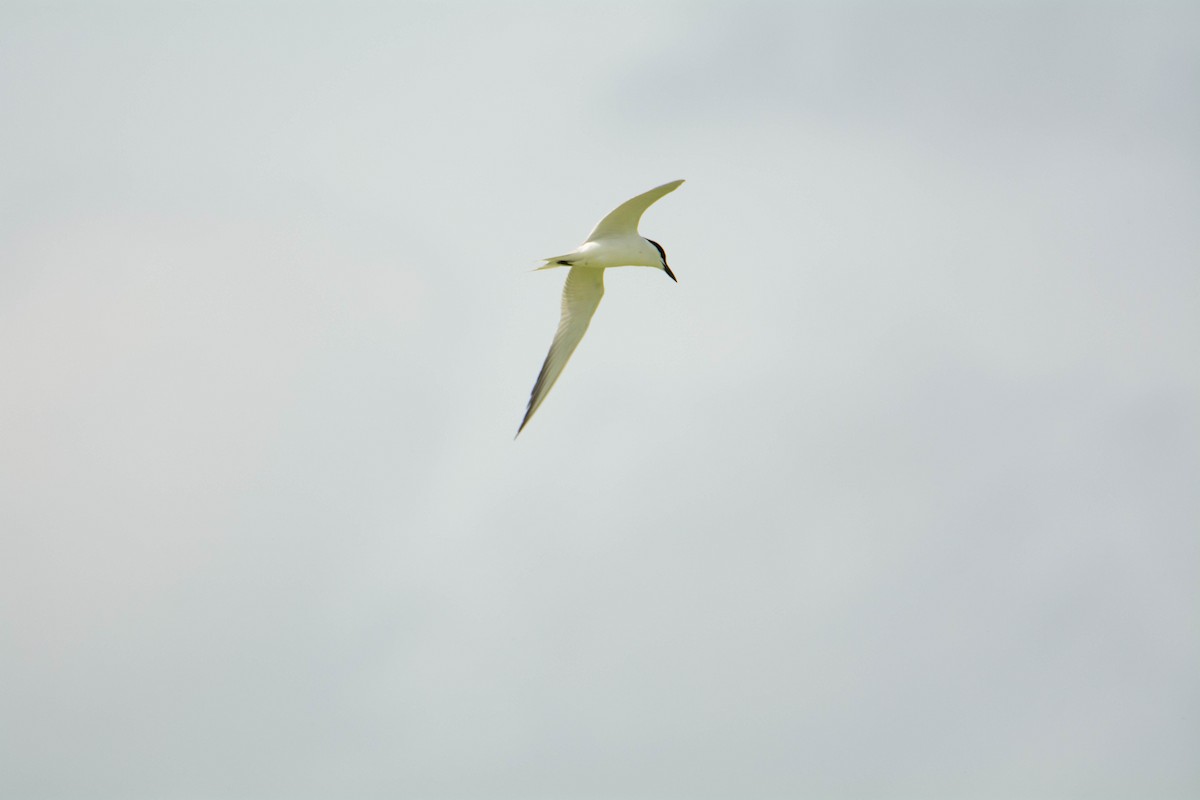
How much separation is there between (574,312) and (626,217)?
1.46 m

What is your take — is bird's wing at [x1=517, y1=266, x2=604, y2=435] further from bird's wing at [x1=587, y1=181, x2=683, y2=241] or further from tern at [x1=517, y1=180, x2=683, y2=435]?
bird's wing at [x1=587, y1=181, x2=683, y2=241]

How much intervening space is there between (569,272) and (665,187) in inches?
92.7

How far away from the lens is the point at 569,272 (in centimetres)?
1802

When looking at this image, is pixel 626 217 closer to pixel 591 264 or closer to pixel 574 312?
pixel 591 264

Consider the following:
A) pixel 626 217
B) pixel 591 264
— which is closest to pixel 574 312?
pixel 591 264

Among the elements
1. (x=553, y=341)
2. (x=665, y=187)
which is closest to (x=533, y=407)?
(x=553, y=341)

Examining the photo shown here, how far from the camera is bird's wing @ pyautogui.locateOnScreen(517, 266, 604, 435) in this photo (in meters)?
17.9

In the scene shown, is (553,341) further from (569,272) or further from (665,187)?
(665,187)

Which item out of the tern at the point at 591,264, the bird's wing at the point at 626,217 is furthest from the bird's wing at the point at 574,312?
the bird's wing at the point at 626,217

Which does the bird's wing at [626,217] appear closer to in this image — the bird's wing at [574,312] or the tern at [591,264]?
the tern at [591,264]

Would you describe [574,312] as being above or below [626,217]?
below

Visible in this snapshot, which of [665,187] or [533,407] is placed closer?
[665,187]

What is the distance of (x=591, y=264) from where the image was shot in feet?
57.2

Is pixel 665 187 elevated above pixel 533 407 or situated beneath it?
elevated above
